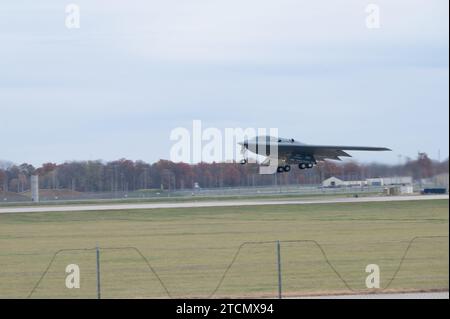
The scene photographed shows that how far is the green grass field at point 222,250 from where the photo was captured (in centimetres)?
2375

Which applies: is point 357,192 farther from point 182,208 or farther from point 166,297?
point 166,297

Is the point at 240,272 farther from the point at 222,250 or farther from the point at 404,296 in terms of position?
the point at 404,296

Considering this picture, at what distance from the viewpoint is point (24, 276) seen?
26469 mm

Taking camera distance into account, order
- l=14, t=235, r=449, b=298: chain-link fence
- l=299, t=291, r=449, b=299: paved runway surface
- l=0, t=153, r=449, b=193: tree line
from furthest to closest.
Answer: l=0, t=153, r=449, b=193: tree line → l=14, t=235, r=449, b=298: chain-link fence → l=299, t=291, r=449, b=299: paved runway surface

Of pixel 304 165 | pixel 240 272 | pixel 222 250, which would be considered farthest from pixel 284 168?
pixel 240 272

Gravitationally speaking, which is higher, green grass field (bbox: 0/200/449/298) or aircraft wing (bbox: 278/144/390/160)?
aircraft wing (bbox: 278/144/390/160)

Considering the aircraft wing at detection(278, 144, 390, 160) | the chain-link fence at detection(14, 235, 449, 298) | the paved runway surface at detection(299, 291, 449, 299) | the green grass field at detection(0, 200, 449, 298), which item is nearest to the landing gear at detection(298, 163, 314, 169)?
the aircraft wing at detection(278, 144, 390, 160)

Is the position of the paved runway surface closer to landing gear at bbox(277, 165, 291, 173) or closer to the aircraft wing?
the aircraft wing

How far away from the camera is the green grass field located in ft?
77.9

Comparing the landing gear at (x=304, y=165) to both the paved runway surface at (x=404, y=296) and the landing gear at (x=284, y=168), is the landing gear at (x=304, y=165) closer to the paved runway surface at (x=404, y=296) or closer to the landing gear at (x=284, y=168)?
the landing gear at (x=284, y=168)

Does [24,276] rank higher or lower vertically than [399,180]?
lower

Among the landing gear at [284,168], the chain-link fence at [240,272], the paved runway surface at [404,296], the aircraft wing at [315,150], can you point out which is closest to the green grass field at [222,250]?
the chain-link fence at [240,272]
